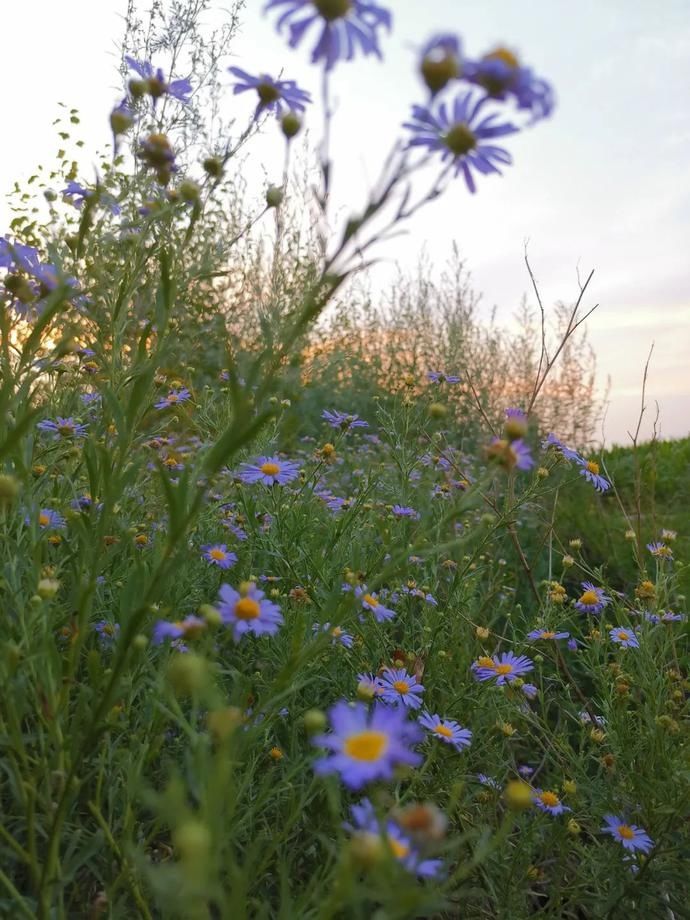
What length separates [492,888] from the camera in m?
1.21

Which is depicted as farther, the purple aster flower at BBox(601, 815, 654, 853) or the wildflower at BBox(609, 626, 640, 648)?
the wildflower at BBox(609, 626, 640, 648)

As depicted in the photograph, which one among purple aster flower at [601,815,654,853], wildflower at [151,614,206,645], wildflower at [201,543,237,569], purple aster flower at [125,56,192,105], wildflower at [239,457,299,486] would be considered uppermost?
purple aster flower at [125,56,192,105]

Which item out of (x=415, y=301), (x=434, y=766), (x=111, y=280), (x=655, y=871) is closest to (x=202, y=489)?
(x=111, y=280)

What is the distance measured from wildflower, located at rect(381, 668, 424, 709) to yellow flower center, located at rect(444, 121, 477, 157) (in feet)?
2.78

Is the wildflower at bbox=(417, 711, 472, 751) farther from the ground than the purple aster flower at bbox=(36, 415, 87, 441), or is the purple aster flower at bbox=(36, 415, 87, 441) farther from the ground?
the purple aster flower at bbox=(36, 415, 87, 441)

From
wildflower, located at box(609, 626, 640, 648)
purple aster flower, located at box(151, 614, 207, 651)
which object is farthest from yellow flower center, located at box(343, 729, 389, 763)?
wildflower, located at box(609, 626, 640, 648)

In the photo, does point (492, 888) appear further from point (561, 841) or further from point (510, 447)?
point (510, 447)

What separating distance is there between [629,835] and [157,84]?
1.38 m

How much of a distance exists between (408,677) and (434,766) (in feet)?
0.59

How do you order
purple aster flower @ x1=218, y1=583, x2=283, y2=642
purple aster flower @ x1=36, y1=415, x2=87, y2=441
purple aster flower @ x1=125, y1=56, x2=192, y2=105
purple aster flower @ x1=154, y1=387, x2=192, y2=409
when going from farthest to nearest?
purple aster flower @ x1=154, y1=387, x2=192, y2=409 < purple aster flower @ x1=36, y1=415, x2=87, y2=441 < purple aster flower @ x1=125, y1=56, x2=192, y2=105 < purple aster flower @ x1=218, y1=583, x2=283, y2=642

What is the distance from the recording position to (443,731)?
4.28ft

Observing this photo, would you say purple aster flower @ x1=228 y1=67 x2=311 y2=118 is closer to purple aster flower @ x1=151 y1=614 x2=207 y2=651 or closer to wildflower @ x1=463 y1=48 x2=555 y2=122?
wildflower @ x1=463 y1=48 x2=555 y2=122

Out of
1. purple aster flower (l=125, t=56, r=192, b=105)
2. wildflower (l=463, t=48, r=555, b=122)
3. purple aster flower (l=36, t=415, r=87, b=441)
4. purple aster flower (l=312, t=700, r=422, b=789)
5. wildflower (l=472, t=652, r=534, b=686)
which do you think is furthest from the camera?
purple aster flower (l=36, t=415, r=87, b=441)

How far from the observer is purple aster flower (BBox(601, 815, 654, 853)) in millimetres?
1285
